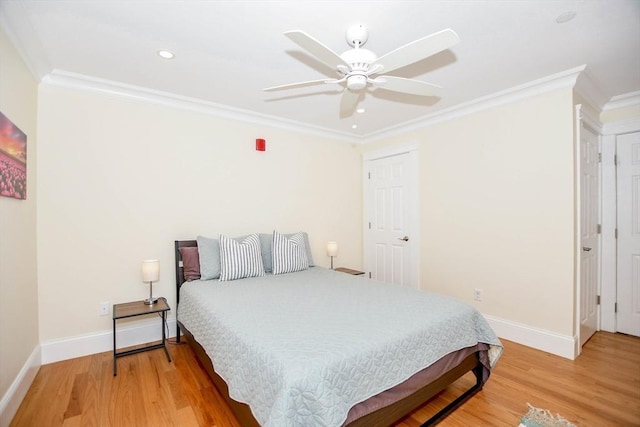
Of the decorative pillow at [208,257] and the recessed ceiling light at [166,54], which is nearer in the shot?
the recessed ceiling light at [166,54]

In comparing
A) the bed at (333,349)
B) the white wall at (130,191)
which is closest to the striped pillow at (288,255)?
the white wall at (130,191)

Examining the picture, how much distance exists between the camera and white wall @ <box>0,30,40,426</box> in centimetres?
177

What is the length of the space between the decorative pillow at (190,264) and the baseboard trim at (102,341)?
1.86 ft

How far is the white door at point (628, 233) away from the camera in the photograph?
2.92 metres

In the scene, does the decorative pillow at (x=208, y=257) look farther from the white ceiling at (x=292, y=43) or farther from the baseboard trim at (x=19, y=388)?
the white ceiling at (x=292, y=43)

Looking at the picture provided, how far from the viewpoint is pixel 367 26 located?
1840mm

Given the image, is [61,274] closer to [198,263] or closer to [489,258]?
[198,263]

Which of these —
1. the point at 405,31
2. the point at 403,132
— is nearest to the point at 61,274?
the point at 405,31

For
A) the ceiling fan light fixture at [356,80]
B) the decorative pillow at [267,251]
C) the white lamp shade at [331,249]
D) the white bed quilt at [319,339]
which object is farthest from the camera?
the white lamp shade at [331,249]

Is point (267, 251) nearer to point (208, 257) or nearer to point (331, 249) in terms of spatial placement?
point (208, 257)

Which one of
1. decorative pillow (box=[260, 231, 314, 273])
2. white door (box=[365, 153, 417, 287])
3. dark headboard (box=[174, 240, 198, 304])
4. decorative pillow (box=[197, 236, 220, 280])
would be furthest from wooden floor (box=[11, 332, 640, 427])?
white door (box=[365, 153, 417, 287])

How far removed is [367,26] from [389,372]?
1.99 m

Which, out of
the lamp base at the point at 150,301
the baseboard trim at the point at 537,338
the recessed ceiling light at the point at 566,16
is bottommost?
the baseboard trim at the point at 537,338

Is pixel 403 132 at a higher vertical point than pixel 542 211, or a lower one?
higher
